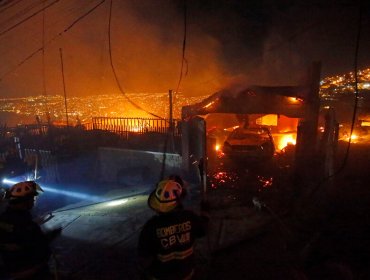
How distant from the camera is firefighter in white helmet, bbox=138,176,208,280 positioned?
8.87 ft

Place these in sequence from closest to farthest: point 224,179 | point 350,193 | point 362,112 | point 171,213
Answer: point 171,213
point 350,193
point 224,179
point 362,112

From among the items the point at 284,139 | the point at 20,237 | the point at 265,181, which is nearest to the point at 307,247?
the point at 20,237

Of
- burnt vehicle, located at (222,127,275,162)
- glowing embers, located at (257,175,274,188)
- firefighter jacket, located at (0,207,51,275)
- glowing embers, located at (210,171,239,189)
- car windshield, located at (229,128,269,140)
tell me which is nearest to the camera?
firefighter jacket, located at (0,207,51,275)

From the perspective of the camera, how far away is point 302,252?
4.87m

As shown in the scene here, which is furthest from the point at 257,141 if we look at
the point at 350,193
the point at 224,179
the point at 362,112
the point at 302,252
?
the point at 362,112

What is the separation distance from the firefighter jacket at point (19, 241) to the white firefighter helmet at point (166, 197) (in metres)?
1.51

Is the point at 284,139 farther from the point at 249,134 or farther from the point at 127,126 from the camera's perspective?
the point at 127,126

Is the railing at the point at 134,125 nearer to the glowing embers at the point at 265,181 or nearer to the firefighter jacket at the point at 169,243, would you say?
the glowing embers at the point at 265,181

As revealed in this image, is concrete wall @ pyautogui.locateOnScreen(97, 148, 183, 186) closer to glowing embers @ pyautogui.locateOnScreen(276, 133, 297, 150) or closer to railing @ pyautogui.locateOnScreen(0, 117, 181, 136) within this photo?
railing @ pyautogui.locateOnScreen(0, 117, 181, 136)

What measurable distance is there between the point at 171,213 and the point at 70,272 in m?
3.04

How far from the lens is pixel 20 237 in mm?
3205

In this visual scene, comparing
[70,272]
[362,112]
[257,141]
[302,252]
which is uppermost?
[362,112]

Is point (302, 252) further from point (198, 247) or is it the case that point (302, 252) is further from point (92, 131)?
point (92, 131)

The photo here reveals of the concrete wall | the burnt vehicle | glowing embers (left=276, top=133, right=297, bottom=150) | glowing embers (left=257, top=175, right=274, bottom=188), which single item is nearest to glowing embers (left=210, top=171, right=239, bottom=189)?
glowing embers (left=257, top=175, right=274, bottom=188)
